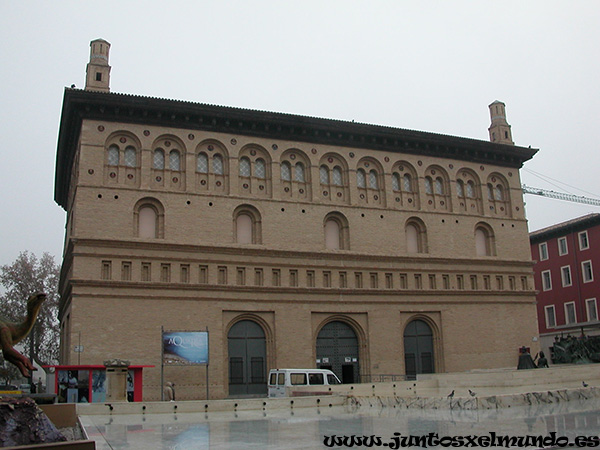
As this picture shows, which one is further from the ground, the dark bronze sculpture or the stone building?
the stone building

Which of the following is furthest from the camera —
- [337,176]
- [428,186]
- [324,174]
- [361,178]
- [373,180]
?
[428,186]

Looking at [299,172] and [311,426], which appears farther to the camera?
[299,172]

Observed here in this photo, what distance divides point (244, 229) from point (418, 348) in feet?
42.1

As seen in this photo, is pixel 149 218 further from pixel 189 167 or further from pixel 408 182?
pixel 408 182

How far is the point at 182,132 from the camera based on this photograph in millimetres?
35219

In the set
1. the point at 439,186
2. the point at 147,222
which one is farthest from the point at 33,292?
the point at 439,186

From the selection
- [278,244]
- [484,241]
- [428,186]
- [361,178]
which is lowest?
[278,244]

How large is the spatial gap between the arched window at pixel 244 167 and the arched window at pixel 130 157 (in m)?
6.00

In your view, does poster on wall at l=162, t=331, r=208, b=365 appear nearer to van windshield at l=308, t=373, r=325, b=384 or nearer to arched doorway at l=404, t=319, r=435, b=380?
van windshield at l=308, t=373, r=325, b=384

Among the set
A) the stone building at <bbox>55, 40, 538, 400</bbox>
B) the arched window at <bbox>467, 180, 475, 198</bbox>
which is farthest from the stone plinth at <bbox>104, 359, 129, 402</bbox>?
the arched window at <bbox>467, 180, 475, 198</bbox>

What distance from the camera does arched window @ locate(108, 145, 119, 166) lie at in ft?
111

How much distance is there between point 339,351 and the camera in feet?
119

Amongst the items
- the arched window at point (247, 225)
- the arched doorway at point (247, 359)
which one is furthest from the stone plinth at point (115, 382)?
the arched window at point (247, 225)

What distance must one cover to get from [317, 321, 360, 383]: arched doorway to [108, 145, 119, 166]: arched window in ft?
48.5
